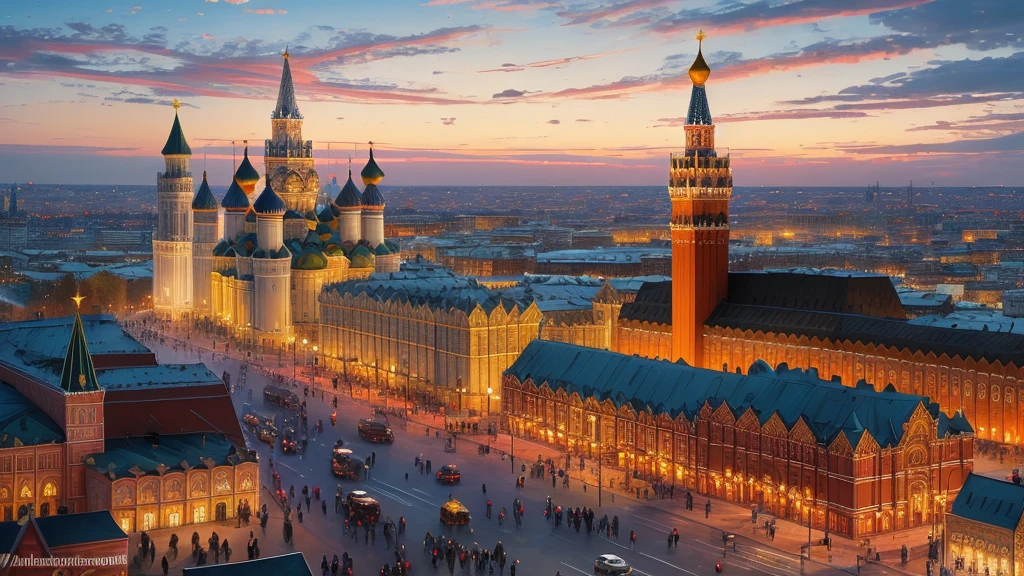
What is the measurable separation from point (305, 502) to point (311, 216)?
79.6 meters

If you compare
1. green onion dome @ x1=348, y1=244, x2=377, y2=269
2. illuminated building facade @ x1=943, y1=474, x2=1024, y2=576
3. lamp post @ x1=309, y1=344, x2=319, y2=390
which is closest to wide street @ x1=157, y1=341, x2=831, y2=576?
illuminated building facade @ x1=943, y1=474, x2=1024, y2=576

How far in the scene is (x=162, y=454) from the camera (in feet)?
206

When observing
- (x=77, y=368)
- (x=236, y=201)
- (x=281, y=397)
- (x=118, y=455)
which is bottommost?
(x=281, y=397)

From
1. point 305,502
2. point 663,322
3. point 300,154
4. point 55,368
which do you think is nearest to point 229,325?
point 300,154

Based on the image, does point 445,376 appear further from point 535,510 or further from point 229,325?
point 229,325

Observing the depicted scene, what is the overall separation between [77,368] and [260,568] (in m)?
21.2

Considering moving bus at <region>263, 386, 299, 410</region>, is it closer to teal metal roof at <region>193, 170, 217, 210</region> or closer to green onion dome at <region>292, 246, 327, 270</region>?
green onion dome at <region>292, 246, 327, 270</region>

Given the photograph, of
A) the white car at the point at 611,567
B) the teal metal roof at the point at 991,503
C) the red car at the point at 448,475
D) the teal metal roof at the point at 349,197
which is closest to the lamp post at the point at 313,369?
the teal metal roof at the point at 349,197

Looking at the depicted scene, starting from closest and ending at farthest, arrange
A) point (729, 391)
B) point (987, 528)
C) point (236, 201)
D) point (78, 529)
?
1. point (78, 529)
2. point (987, 528)
3. point (729, 391)
4. point (236, 201)

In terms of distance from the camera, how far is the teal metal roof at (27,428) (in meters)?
60.6

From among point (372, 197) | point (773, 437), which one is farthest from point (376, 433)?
point (372, 197)

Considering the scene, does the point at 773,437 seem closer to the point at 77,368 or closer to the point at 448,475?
the point at 448,475

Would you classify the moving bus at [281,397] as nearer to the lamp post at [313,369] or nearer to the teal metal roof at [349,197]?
the lamp post at [313,369]

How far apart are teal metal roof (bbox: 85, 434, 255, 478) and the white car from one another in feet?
59.7
